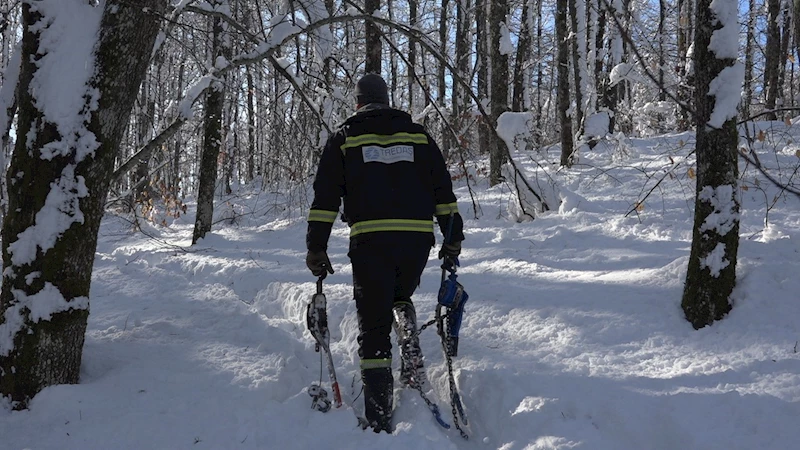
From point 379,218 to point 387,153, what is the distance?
390mm

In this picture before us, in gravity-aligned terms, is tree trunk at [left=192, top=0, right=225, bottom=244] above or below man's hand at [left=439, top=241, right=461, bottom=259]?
above

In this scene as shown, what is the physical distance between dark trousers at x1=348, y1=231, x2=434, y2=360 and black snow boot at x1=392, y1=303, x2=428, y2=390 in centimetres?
20

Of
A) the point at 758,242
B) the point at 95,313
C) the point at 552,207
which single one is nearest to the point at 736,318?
Result: the point at 758,242

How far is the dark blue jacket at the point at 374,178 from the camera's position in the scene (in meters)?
3.12

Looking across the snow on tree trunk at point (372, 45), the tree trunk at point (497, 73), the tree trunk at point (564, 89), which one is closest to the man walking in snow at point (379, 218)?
the snow on tree trunk at point (372, 45)

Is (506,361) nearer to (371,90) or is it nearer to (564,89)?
(371,90)

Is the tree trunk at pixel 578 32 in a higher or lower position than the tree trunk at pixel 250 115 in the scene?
higher

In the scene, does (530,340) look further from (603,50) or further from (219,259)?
(603,50)

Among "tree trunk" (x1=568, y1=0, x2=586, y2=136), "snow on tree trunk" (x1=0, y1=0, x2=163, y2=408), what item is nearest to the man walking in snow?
"snow on tree trunk" (x1=0, y1=0, x2=163, y2=408)

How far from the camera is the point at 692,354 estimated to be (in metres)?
3.24

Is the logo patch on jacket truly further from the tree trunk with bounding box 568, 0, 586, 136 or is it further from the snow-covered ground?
the tree trunk with bounding box 568, 0, 586, 136

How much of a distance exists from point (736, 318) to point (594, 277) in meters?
1.20

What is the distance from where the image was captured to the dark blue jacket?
3.12 m

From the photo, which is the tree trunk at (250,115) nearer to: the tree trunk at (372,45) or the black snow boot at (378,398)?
the tree trunk at (372,45)
